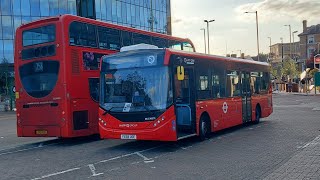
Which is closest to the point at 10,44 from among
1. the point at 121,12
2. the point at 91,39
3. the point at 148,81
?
the point at 121,12

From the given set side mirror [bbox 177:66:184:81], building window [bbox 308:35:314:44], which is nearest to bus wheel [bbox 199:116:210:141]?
side mirror [bbox 177:66:184:81]

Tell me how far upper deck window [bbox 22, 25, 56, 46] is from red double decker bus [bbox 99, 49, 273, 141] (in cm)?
242

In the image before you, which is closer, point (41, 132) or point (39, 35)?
point (41, 132)

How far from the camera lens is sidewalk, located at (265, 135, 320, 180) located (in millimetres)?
7877

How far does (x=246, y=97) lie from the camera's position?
60.2 feet

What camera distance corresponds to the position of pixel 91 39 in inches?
595

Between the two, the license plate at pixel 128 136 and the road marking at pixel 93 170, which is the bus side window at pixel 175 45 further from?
the road marking at pixel 93 170

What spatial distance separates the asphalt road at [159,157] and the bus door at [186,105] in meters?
0.56

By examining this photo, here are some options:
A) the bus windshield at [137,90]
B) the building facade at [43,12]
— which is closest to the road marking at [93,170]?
the bus windshield at [137,90]

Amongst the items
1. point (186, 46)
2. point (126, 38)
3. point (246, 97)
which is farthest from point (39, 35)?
point (246, 97)

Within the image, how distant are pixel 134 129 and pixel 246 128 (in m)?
7.16

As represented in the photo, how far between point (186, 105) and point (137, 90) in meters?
1.86

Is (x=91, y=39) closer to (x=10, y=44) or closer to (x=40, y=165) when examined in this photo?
(x=40, y=165)

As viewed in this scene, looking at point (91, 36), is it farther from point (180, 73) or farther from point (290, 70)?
point (290, 70)
